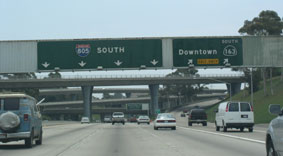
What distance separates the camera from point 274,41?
1997 inches

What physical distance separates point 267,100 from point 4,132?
6536 cm

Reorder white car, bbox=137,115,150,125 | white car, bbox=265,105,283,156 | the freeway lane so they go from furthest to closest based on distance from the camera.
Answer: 1. white car, bbox=137,115,150,125
2. the freeway lane
3. white car, bbox=265,105,283,156

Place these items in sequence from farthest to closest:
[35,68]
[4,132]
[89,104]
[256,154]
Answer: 1. [89,104]
2. [35,68]
3. [4,132]
4. [256,154]

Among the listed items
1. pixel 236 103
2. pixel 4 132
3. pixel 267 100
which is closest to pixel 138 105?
pixel 267 100

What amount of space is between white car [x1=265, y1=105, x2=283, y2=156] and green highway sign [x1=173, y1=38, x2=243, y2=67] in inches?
1509

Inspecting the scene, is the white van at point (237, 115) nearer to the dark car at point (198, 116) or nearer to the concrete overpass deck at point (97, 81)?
the dark car at point (198, 116)

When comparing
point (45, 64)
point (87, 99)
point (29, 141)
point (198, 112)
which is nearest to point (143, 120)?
point (198, 112)

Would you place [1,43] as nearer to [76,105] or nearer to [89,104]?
[89,104]

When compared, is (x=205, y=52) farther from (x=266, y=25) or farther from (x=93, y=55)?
(x=266, y=25)

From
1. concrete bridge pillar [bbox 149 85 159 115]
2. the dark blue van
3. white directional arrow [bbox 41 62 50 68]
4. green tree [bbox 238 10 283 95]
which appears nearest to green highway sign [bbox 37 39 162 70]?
white directional arrow [bbox 41 62 50 68]

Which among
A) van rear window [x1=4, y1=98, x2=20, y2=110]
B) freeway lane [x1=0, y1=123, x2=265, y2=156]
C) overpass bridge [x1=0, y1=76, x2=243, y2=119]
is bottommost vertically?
freeway lane [x1=0, y1=123, x2=265, y2=156]

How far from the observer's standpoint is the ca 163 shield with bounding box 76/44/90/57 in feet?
162

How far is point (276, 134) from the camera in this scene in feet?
34.2

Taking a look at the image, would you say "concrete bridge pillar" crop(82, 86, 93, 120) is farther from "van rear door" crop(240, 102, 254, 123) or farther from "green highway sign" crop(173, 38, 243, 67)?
"van rear door" crop(240, 102, 254, 123)
